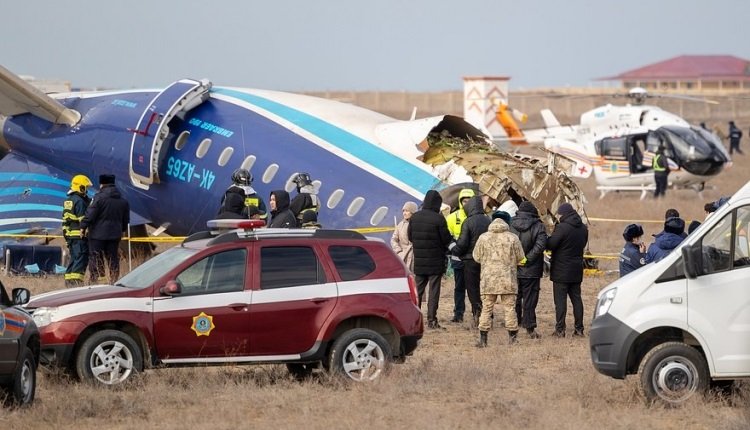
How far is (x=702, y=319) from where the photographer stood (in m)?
11.0

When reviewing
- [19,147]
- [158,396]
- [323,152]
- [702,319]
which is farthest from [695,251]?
[19,147]

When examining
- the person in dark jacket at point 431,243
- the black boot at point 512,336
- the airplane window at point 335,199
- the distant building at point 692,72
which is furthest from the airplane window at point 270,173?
the distant building at point 692,72

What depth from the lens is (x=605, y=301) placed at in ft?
38.3

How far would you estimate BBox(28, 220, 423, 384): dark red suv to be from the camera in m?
12.1

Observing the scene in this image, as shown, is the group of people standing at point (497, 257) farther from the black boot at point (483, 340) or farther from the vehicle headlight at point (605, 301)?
the vehicle headlight at point (605, 301)

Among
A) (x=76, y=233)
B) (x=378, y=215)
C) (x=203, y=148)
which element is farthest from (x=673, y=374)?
(x=203, y=148)

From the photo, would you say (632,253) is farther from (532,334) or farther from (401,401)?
(401,401)

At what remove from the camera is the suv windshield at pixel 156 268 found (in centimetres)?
1252

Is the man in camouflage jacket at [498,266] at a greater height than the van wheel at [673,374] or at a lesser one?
greater

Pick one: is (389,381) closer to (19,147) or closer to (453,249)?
(453,249)

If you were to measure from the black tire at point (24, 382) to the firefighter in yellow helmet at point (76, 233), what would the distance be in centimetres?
857

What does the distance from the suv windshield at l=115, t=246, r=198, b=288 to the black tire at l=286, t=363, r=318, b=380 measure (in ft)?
A: 5.33

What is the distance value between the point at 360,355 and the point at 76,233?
8.56 m

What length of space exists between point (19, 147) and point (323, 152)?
22.2 ft
